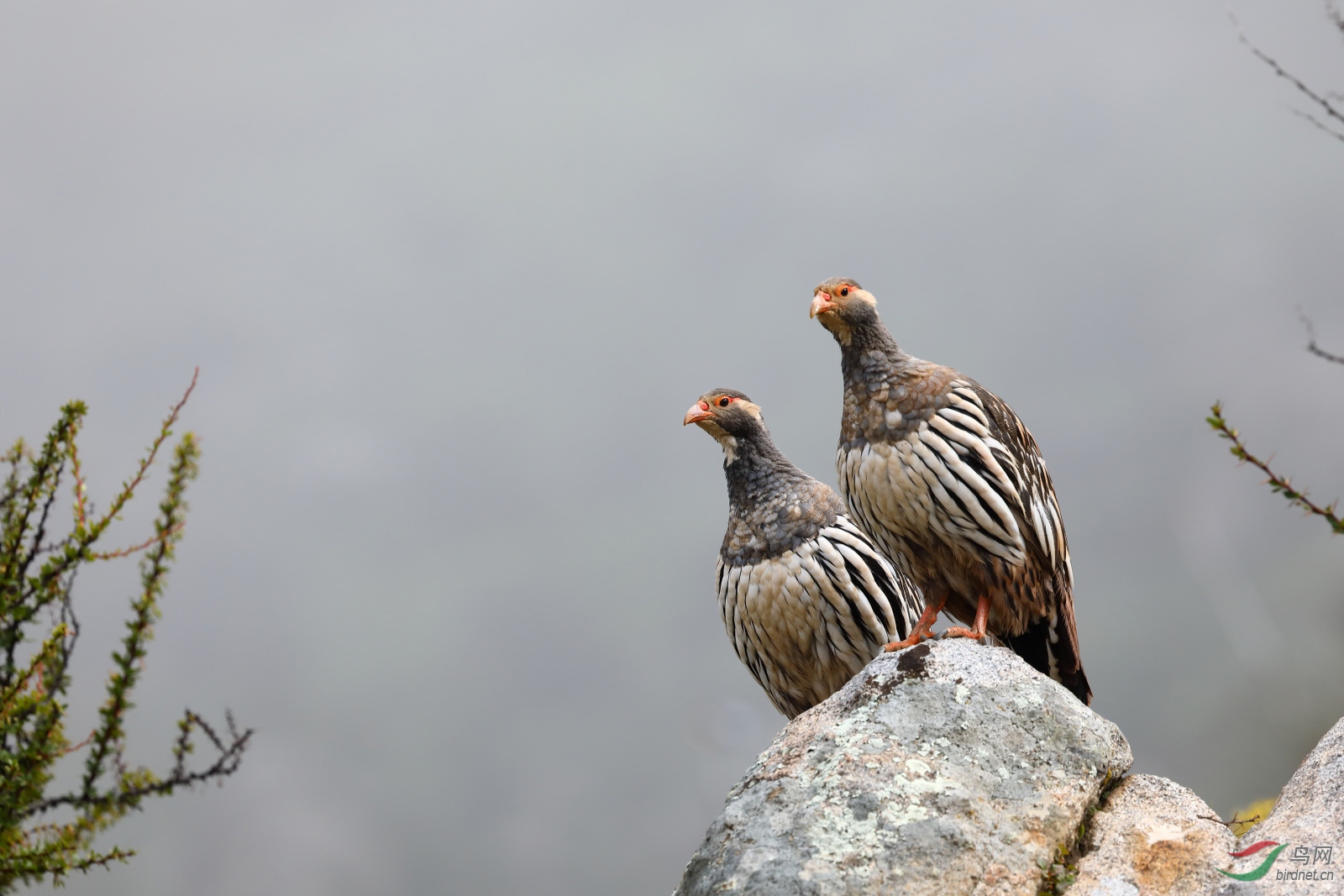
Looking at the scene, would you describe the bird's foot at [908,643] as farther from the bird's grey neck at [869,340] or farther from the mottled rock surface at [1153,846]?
the bird's grey neck at [869,340]

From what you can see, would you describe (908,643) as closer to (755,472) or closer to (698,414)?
(755,472)

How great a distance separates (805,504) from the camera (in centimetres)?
764

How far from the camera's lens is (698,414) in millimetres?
8086

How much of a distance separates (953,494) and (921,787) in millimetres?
1782

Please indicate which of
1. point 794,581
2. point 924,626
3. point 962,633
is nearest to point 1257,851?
point 962,633

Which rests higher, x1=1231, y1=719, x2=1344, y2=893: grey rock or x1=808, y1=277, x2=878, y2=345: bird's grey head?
x1=808, y1=277, x2=878, y2=345: bird's grey head

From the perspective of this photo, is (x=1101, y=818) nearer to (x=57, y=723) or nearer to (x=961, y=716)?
(x=961, y=716)

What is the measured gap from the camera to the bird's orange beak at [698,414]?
8070 mm

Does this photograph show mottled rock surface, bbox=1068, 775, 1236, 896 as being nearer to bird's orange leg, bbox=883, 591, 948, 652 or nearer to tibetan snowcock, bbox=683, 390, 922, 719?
bird's orange leg, bbox=883, 591, 948, 652

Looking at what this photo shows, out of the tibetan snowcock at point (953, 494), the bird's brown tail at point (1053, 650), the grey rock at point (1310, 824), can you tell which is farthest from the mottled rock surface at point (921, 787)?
the bird's brown tail at point (1053, 650)

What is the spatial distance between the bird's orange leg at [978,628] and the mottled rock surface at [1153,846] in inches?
43.0

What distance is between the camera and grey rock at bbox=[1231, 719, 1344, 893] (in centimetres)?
419

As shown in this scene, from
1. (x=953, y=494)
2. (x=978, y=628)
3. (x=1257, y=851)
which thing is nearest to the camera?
(x=1257, y=851)

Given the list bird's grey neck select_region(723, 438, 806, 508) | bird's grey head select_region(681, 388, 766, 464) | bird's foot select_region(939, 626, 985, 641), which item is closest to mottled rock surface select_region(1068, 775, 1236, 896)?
bird's foot select_region(939, 626, 985, 641)
